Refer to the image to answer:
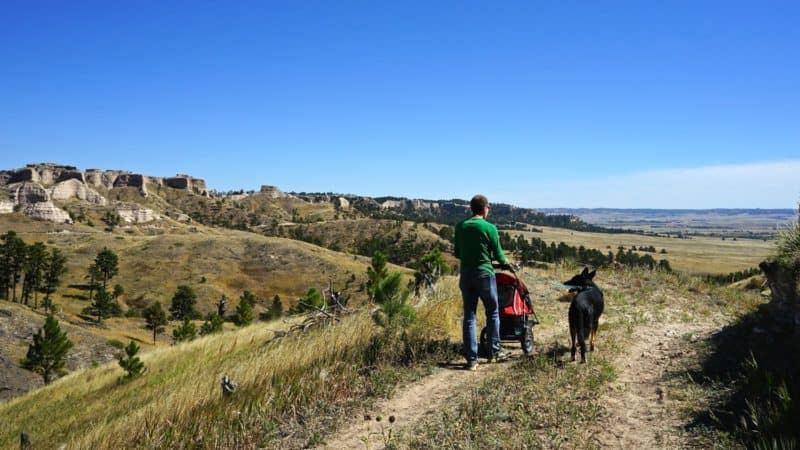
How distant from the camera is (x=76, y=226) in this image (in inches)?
5030

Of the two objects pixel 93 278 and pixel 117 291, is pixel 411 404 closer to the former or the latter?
pixel 117 291

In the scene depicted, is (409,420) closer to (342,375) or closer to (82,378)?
(342,375)

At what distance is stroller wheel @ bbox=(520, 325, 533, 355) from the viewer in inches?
284

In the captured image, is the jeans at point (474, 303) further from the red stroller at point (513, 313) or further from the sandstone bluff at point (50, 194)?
the sandstone bluff at point (50, 194)

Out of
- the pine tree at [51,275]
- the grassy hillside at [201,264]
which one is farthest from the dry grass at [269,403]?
the pine tree at [51,275]

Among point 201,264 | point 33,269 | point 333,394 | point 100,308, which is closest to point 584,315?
point 333,394

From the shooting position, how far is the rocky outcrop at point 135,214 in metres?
154

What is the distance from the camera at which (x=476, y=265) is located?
670 cm

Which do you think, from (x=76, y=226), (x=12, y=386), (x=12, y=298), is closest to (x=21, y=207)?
(x=76, y=226)

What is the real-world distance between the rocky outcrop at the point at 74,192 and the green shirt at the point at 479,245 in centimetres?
18892

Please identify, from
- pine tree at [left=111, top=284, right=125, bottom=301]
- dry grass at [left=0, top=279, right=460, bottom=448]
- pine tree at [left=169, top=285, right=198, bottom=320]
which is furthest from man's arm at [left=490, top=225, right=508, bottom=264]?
pine tree at [left=111, top=284, right=125, bottom=301]

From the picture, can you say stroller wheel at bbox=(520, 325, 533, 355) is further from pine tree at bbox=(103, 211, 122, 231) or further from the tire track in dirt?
pine tree at bbox=(103, 211, 122, 231)

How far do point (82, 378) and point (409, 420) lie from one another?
2118 cm

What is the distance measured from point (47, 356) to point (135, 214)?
13129cm
